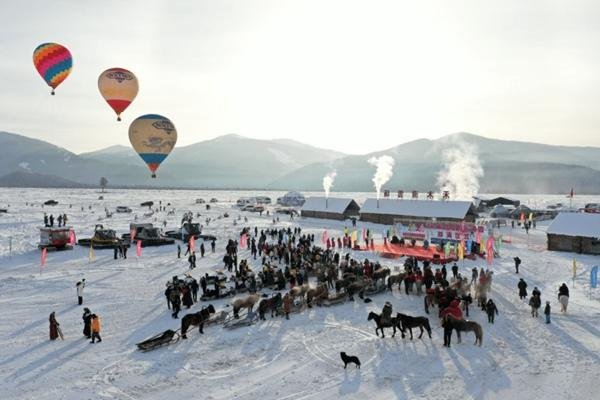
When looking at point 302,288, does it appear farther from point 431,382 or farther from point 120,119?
point 120,119

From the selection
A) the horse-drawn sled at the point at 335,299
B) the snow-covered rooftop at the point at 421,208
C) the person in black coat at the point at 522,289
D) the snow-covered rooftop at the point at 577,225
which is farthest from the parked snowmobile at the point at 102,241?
the snow-covered rooftop at the point at 577,225

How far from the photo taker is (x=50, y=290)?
74.5ft

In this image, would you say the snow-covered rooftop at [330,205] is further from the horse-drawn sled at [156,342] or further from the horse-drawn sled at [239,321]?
the horse-drawn sled at [156,342]

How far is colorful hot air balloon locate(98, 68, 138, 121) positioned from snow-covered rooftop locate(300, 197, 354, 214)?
3219 centimetres

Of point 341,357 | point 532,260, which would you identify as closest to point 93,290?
point 341,357

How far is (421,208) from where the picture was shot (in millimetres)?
53125

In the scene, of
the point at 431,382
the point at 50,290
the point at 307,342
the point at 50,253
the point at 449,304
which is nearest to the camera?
the point at 431,382

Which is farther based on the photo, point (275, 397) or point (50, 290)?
point (50, 290)

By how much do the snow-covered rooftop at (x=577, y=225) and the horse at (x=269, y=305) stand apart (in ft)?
87.9

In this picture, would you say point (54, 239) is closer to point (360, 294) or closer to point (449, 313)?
point (360, 294)

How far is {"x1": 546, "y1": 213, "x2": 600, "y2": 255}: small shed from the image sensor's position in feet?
111

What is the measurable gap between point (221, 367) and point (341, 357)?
130 inches

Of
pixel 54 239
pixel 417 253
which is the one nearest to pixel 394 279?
pixel 417 253

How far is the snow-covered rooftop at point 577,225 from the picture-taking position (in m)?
33.9
